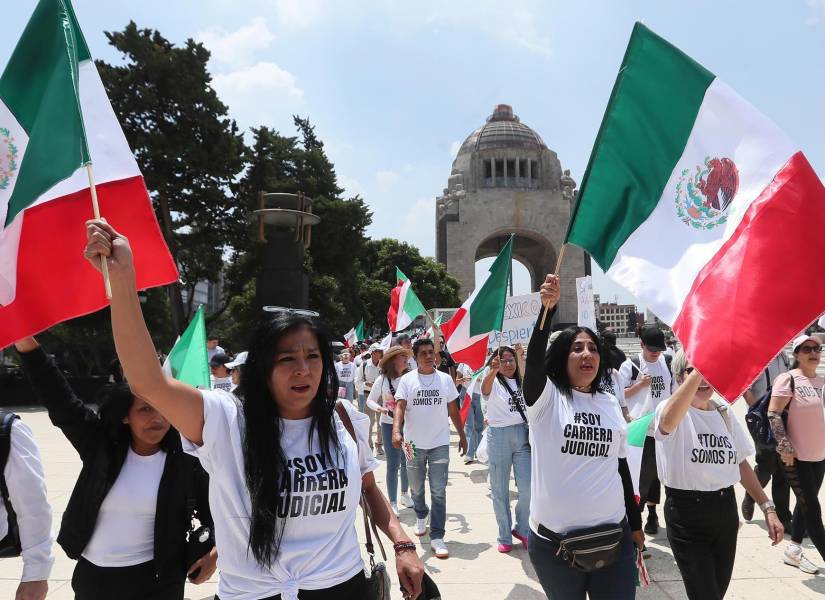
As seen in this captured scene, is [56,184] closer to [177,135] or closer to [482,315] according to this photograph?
[482,315]

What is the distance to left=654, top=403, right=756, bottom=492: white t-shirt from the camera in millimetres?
3256

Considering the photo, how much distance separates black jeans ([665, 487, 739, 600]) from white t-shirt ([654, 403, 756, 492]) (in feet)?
0.24

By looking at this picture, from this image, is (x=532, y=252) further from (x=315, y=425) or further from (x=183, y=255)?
(x=315, y=425)

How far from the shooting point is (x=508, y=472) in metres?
5.54

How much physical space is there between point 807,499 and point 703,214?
9.81 ft

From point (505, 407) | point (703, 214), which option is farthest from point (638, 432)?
point (703, 214)

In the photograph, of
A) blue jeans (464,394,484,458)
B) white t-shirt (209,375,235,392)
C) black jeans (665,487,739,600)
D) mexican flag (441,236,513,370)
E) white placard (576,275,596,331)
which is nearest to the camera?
black jeans (665,487,739,600)

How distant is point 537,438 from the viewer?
121 inches

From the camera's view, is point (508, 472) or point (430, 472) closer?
point (508, 472)

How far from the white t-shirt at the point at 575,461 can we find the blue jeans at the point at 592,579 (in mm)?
152

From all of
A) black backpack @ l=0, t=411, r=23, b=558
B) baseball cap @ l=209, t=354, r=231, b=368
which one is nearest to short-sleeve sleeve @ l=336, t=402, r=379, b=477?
black backpack @ l=0, t=411, r=23, b=558

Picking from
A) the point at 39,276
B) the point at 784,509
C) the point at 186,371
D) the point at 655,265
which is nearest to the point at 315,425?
the point at 39,276

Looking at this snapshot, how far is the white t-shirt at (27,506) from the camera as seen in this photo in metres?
2.38

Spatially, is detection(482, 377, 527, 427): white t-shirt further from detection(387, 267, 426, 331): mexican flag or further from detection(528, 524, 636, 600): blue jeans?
detection(387, 267, 426, 331): mexican flag
